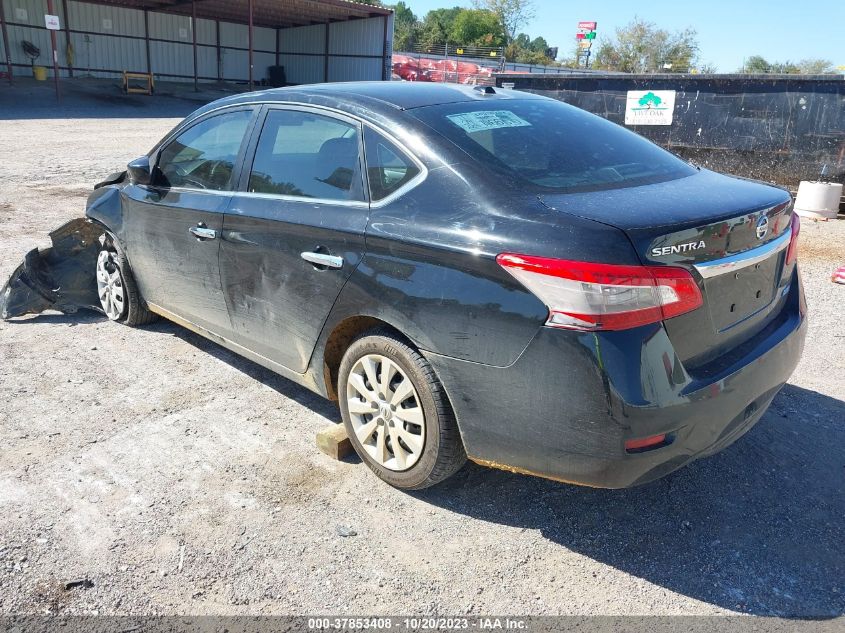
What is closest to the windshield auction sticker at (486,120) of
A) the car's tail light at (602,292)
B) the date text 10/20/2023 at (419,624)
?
the car's tail light at (602,292)

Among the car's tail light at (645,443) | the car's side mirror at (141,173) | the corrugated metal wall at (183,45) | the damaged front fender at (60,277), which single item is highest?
the corrugated metal wall at (183,45)

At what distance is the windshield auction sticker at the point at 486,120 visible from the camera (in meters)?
3.12

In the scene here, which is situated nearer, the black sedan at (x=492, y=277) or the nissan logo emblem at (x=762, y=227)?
the black sedan at (x=492, y=277)

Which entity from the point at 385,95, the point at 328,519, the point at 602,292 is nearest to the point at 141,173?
the point at 385,95

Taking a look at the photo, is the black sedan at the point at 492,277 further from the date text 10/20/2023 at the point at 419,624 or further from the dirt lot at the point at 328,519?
the date text 10/20/2023 at the point at 419,624

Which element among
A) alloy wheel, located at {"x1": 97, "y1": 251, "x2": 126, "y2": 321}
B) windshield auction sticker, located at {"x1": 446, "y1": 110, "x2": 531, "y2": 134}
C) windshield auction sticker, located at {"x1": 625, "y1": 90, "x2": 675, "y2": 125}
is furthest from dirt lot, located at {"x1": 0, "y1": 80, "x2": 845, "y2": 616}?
windshield auction sticker, located at {"x1": 625, "y1": 90, "x2": 675, "y2": 125}

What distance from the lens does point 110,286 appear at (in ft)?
17.0

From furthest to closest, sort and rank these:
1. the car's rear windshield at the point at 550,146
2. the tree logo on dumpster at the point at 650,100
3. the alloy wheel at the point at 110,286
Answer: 1. the tree logo on dumpster at the point at 650,100
2. the alloy wheel at the point at 110,286
3. the car's rear windshield at the point at 550,146

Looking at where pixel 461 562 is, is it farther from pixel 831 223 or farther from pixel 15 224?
pixel 831 223

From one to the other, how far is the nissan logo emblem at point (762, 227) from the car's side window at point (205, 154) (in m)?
2.64

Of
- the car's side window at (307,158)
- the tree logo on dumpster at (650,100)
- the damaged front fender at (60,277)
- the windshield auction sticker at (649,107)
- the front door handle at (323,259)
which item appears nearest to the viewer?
the front door handle at (323,259)

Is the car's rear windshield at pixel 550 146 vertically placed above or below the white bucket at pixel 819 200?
above

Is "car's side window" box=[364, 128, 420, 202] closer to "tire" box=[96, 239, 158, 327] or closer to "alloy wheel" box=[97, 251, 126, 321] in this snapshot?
"tire" box=[96, 239, 158, 327]

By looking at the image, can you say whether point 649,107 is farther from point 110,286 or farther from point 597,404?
point 597,404
